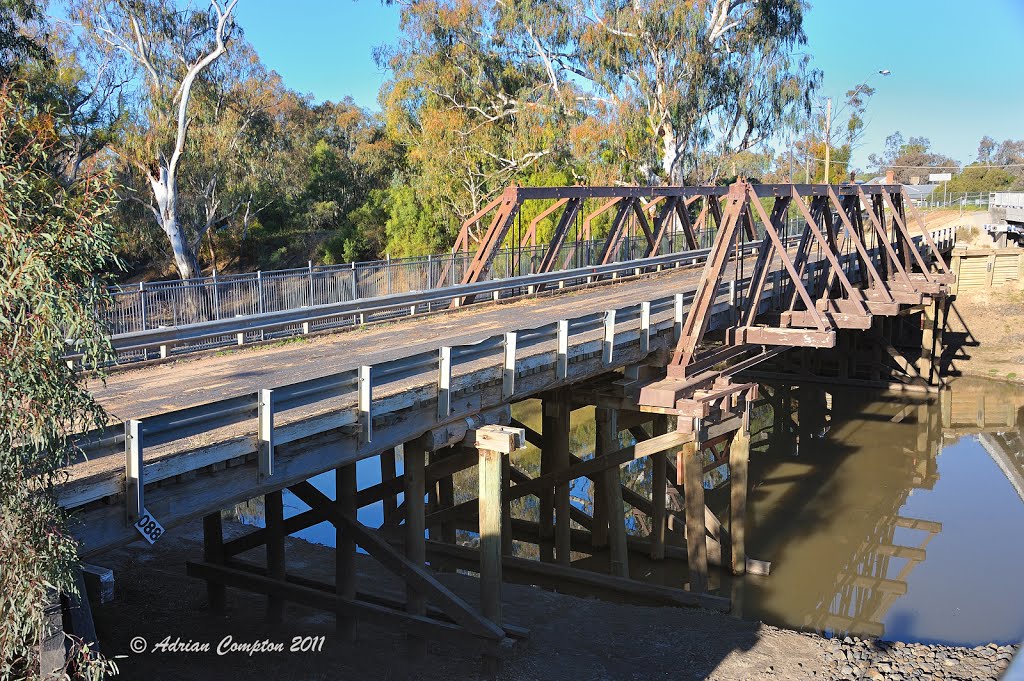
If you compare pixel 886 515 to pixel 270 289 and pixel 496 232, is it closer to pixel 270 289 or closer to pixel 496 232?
pixel 496 232

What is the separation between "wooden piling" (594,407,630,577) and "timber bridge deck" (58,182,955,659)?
0.04m

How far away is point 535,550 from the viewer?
1755 centimetres

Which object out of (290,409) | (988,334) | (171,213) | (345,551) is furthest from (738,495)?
(171,213)

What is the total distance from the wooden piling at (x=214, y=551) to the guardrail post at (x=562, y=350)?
4977 mm

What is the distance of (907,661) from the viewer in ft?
38.7

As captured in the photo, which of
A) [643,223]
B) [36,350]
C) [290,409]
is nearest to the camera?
[36,350]

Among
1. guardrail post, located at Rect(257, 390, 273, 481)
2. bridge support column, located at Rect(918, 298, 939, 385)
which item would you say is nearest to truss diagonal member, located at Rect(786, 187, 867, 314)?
guardrail post, located at Rect(257, 390, 273, 481)

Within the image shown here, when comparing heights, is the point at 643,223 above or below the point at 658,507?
above

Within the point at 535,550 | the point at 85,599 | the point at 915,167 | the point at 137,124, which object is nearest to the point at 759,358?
the point at 535,550

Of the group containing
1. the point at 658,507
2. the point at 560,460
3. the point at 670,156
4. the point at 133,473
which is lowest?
Result: the point at 658,507

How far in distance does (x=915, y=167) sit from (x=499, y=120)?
76.2 metres

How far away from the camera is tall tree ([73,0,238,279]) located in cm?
3447

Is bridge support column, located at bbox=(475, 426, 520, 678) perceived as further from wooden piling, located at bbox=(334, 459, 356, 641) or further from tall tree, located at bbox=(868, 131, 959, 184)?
tall tree, located at bbox=(868, 131, 959, 184)

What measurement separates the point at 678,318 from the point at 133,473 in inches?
388
